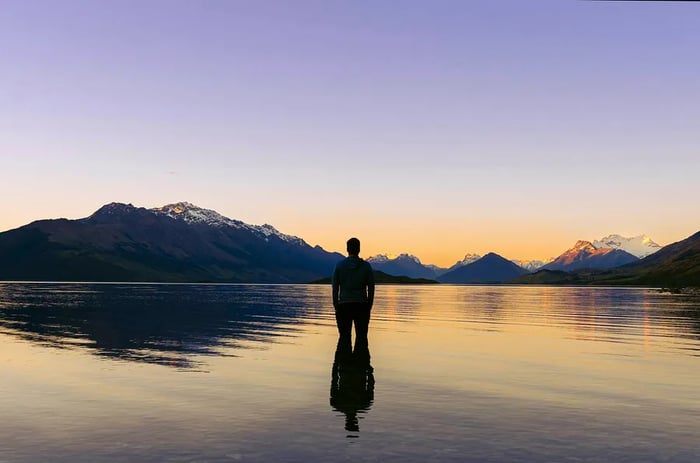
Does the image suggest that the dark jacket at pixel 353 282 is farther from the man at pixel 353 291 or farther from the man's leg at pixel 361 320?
the man's leg at pixel 361 320

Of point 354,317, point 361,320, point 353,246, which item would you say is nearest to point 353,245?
point 353,246

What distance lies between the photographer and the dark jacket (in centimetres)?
2042

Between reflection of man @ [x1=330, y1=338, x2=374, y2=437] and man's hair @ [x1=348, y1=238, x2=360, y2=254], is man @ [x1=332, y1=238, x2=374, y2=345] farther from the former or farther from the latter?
reflection of man @ [x1=330, y1=338, x2=374, y2=437]

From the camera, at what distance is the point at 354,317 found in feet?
67.7

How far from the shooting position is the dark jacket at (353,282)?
804 inches

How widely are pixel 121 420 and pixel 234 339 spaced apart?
746 inches

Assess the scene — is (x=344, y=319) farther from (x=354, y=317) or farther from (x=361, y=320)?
(x=361, y=320)

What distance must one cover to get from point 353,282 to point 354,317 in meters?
1.15

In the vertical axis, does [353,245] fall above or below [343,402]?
above

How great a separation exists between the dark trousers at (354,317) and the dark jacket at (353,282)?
0.53 feet

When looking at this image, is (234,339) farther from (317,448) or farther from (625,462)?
(625,462)

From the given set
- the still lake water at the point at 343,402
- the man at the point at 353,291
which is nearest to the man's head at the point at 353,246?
the man at the point at 353,291

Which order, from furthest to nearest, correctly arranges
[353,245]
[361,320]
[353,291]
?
[353,245]
[361,320]
[353,291]

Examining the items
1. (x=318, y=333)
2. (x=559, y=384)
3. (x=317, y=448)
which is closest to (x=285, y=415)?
(x=317, y=448)
